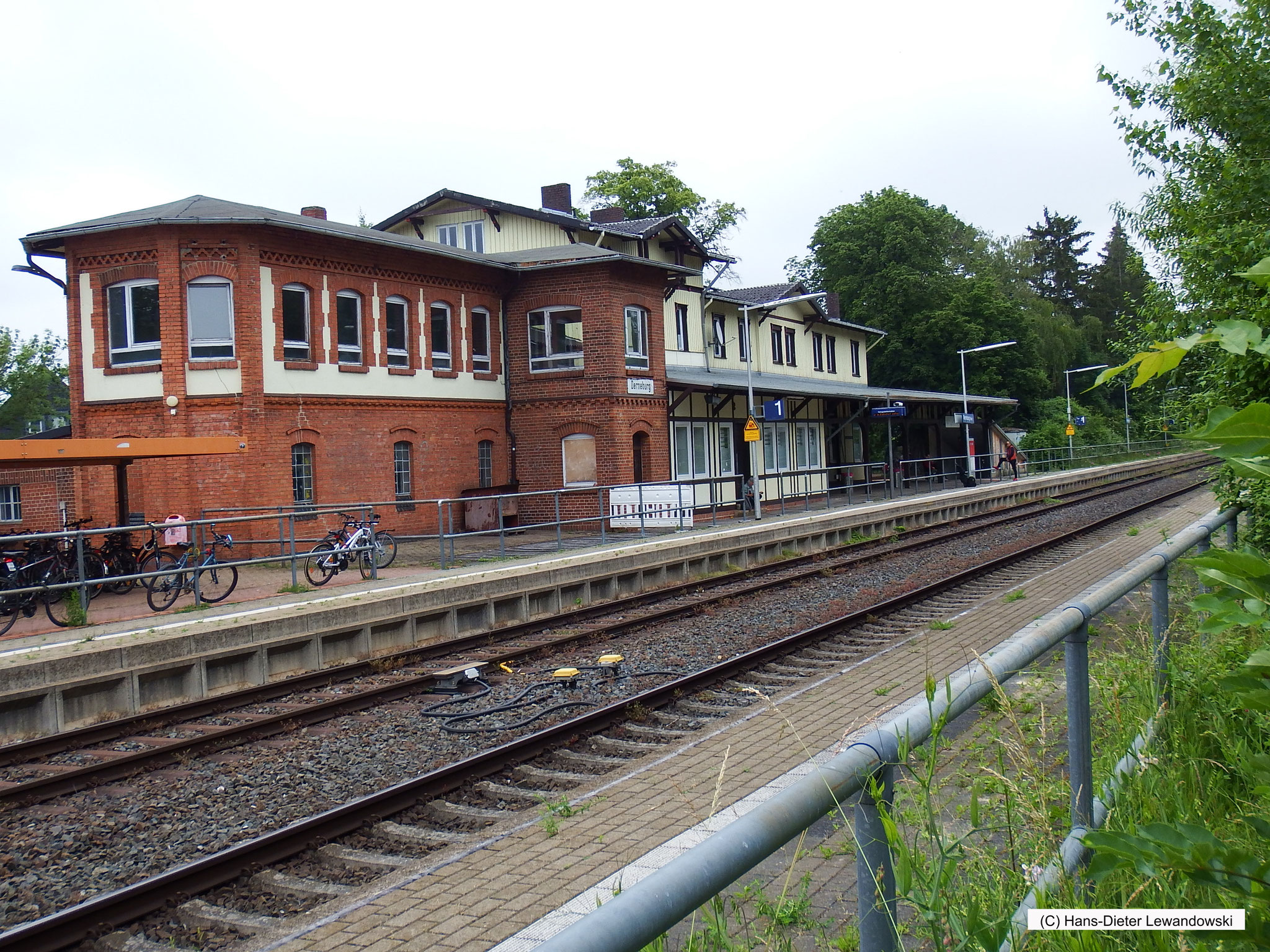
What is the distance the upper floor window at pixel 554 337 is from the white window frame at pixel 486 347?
3.73ft

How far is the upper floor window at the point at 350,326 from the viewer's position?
23000mm

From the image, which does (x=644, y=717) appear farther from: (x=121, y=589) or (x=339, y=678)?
(x=121, y=589)

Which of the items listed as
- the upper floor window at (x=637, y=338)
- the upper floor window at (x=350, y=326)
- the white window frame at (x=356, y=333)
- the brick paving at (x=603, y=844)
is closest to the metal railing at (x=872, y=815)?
the brick paving at (x=603, y=844)

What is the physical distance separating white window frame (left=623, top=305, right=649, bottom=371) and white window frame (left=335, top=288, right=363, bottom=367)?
7.02 meters

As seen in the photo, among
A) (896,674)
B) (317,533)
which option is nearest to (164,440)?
(317,533)

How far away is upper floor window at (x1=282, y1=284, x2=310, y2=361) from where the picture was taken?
21.8 m

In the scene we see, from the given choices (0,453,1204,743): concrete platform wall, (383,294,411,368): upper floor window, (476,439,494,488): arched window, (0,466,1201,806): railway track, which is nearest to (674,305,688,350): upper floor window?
(476,439,494,488): arched window

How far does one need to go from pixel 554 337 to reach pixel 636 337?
7.39 feet

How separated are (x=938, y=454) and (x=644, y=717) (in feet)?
147

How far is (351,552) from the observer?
1716cm

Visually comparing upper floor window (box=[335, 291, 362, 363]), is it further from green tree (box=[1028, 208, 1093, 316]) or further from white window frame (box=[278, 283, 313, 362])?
green tree (box=[1028, 208, 1093, 316])

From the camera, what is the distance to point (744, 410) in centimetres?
3275

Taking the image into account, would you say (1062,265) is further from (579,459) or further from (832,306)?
(579,459)

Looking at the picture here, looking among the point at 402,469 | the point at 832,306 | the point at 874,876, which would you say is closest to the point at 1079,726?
the point at 874,876
